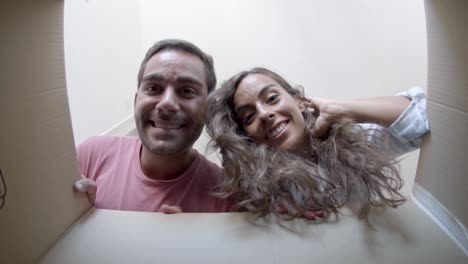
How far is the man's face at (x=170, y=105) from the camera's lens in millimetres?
663

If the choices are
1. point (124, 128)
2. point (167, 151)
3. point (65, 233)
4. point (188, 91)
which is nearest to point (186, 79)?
point (188, 91)

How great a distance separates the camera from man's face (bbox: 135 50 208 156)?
26.1 inches

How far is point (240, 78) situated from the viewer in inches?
27.2

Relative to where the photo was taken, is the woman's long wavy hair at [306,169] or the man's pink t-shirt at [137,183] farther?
the man's pink t-shirt at [137,183]

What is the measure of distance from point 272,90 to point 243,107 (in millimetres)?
79

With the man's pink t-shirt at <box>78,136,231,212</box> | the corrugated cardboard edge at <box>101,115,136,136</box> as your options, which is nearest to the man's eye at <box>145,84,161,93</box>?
the man's pink t-shirt at <box>78,136,231,212</box>

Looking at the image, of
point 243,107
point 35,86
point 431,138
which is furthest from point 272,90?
point 35,86

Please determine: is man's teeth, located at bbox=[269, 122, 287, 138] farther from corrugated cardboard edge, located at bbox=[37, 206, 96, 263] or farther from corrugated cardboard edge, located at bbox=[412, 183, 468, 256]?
corrugated cardboard edge, located at bbox=[37, 206, 96, 263]

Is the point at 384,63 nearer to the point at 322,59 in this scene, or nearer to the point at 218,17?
the point at 322,59

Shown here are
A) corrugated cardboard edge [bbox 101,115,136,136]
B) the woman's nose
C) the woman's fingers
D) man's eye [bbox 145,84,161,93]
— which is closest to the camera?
the woman's fingers

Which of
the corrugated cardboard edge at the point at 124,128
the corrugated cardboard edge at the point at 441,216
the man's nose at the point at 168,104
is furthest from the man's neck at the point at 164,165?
the corrugated cardboard edge at the point at 124,128

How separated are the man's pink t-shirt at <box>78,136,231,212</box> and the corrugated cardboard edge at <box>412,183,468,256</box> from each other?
14.9 inches

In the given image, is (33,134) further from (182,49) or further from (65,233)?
(182,49)

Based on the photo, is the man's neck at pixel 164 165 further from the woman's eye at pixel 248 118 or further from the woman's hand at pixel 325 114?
the woman's hand at pixel 325 114
